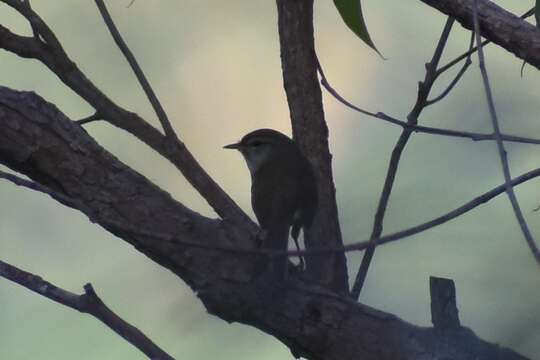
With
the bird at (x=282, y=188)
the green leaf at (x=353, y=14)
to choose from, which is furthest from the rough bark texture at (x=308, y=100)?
the green leaf at (x=353, y=14)

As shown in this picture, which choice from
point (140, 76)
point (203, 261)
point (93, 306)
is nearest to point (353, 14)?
point (140, 76)

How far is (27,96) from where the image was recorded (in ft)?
7.04

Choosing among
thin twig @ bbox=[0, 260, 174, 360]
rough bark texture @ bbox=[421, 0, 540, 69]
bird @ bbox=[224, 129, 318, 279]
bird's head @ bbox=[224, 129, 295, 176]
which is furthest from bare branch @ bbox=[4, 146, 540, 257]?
bird's head @ bbox=[224, 129, 295, 176]

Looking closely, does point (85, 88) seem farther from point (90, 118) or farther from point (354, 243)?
point (354, 243)

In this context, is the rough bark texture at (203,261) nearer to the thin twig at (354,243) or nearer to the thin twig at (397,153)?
the thin twig at (354,243)

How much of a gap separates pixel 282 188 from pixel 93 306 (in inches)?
54.1

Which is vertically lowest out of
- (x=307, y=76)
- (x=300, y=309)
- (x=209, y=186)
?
(x=300, y=309)

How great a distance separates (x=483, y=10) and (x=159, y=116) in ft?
2.79

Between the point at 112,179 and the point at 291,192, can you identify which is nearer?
the point at 112,179

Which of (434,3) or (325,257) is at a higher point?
(434,3)

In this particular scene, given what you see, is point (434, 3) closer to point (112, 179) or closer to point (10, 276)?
point (112, 179)

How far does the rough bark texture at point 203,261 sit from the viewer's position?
2.09m

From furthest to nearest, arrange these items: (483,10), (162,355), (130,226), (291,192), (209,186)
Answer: (291,192)
(209,186)
(483,10)
(130,226)
(162,355)

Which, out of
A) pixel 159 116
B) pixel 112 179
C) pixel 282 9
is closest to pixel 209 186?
pixel 159 116
